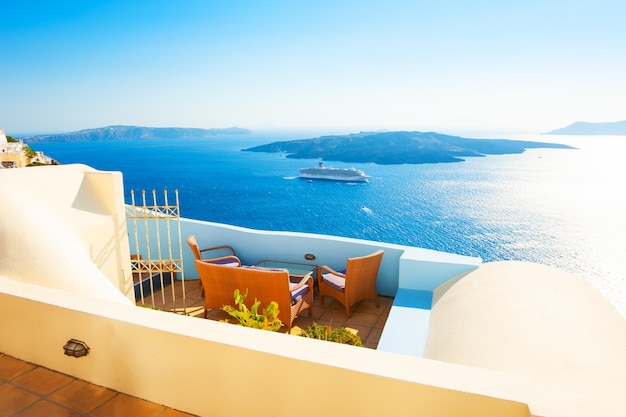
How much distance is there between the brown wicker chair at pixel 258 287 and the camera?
388cm

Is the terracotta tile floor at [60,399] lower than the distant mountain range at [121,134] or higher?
lower

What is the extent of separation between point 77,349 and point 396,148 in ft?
310

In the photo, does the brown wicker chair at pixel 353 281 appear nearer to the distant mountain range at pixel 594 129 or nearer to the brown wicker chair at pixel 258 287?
the brown wicker chair at pixel 258 287

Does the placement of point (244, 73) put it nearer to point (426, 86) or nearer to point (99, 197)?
point (426, 86)

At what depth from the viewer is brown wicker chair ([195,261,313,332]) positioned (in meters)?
3.88

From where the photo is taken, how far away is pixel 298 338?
140 centimetres

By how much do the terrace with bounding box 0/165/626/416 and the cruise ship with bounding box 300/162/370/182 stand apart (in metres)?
57.0

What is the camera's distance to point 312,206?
48.7 metres

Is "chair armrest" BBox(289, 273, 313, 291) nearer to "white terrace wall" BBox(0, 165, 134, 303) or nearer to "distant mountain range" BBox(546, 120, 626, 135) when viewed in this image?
"white terrace wall" BBox(0, 165, 134, 303)

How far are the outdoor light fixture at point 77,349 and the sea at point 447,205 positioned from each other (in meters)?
34.6

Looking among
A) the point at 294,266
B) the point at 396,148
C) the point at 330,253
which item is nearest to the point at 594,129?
the point at 396,148

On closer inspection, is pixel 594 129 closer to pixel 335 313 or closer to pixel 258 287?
pixel 335 313

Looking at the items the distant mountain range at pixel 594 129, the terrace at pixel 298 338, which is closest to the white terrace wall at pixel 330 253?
the terrace at pixel 298 338

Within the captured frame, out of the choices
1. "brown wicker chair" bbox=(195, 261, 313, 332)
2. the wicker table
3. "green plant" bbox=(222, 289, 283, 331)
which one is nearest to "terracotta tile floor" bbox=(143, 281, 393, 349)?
"brown wicker chair" bbox=(195, 261, 313, 332)
